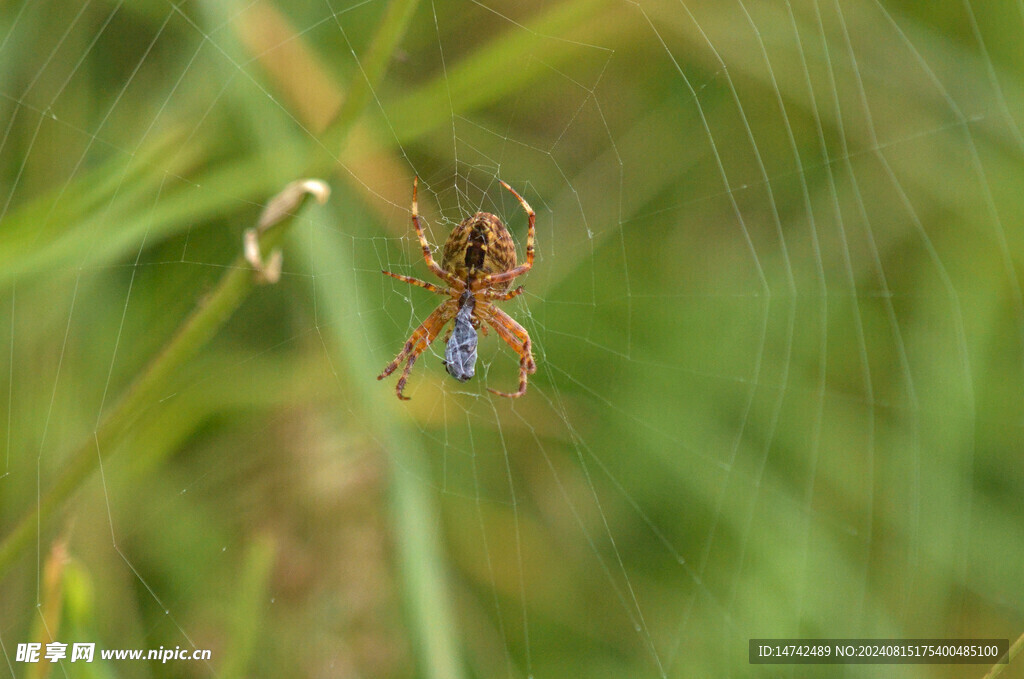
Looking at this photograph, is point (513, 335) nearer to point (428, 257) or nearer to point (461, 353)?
point (461, 353)

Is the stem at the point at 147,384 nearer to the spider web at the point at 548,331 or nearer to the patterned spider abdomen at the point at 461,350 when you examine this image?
the spider web at the point at 548,331

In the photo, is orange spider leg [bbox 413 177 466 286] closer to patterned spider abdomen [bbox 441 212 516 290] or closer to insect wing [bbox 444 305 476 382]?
patterned spider abdomen [bbox 441 212 516 290]

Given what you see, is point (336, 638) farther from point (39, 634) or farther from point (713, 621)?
point (713, 621)

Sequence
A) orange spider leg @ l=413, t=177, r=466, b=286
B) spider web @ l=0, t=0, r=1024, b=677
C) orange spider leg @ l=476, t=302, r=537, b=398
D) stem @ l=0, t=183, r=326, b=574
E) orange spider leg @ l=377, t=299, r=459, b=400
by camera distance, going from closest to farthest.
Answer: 1. stem @ l=0, t=183, r=326, b=574
2. spider web @ l=0, t=0, r=1024, b=677
3. orange spider leg @ l=413, t=177, r=466, b=286
4. orange spider leg @ l=377, t=299, r=459, b=400
5. orange spider leg @ l=476, t=302, r=537, b=398

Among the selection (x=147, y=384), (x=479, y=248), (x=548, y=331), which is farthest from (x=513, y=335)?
(x=147, y=384)

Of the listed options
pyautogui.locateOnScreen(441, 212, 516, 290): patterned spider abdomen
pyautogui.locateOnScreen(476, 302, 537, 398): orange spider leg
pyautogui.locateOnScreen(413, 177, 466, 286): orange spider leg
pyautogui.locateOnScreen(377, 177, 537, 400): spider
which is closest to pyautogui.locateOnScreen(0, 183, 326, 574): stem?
pyautogui.locateOnScreen(377, 177, 537, 400): spider

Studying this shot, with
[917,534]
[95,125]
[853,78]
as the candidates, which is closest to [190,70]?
[95,125]
